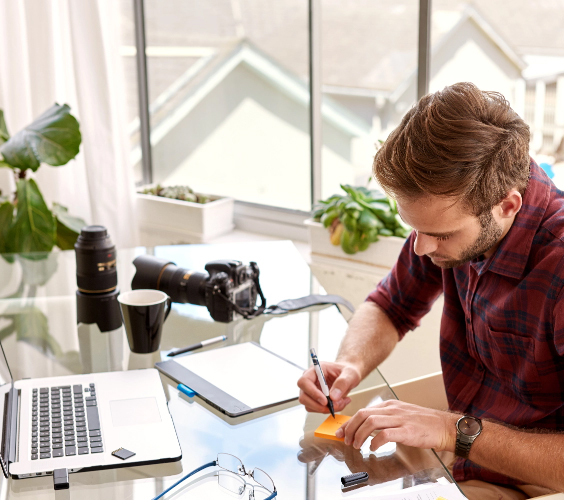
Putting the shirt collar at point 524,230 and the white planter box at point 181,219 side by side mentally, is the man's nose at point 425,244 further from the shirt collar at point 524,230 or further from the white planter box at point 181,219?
the white planter box at point 181,219

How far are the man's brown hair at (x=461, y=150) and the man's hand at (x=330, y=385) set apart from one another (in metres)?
0.34

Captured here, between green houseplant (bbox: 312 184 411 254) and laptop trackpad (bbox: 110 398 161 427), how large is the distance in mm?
1361

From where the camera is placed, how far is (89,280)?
4.67ft

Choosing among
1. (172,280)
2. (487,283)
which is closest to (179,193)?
(172,280)

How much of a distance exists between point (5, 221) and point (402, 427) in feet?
5.96

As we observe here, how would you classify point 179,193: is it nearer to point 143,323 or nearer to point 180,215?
point 180,215

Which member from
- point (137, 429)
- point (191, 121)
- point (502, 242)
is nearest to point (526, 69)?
point (502, 242)

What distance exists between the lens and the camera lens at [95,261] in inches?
55.4

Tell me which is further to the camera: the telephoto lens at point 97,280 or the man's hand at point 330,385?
the telephoto lens at point 97,280

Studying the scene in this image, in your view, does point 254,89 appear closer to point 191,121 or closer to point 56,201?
point 191,121

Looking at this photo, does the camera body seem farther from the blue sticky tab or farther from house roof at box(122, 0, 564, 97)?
house roof at box(122, 0, 564, 97)

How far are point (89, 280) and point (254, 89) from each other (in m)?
1.69

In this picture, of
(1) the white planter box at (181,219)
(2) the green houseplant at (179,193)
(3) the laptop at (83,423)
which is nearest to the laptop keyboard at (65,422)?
(3) the laptop at (83,423)

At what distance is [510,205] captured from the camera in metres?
1.14
